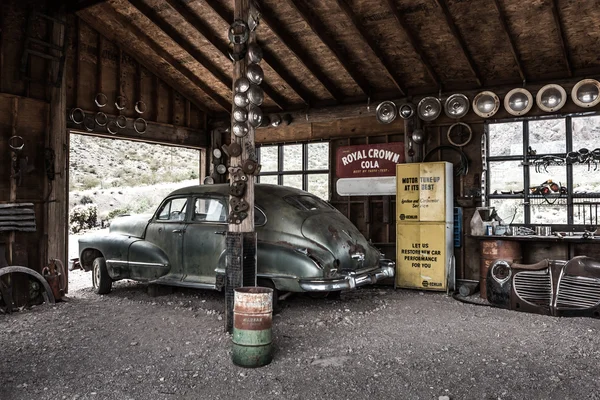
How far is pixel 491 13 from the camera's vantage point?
607 cm

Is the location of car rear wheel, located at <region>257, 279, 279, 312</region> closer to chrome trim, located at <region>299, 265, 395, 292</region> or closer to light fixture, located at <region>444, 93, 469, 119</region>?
chrome trim, located at <region>299, 265, 395, 292</region>

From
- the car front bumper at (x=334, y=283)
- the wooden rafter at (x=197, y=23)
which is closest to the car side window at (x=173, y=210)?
the car front bumper at (x=334, y=283)

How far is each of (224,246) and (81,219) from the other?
Result: 40.5 feet

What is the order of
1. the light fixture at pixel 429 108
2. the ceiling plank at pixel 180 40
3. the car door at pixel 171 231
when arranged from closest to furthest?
the car door at pixel 171 231 → the ceiling plank at pixel 180 40 → the light fixture at pixel 429 108

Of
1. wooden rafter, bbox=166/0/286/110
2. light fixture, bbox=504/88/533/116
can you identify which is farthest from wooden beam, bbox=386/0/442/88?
wooden rafter, bbox=166/0/286/110

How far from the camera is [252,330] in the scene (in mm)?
3816

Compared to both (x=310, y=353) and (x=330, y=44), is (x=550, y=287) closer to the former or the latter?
(x=310, y=353)

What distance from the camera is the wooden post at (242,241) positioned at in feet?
15.5

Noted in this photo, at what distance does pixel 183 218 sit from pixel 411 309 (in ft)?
11.1

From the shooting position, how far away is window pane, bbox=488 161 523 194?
716cm

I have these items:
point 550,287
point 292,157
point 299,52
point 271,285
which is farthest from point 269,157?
point 550,287

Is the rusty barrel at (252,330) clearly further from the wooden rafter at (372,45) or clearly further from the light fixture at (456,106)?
the light fixture at (456,106)

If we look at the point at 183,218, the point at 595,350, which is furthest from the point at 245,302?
the point at 595,350

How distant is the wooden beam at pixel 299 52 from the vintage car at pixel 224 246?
8.04 feet
